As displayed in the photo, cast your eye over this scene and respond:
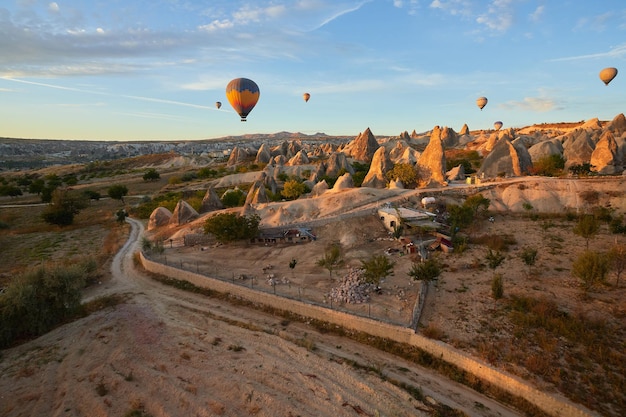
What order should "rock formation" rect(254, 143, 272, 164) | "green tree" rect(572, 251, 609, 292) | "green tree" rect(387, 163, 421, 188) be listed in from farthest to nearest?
"rock formation" rect(254, 143, 272, 164) → "green tree" rect(387, 163, 421, 188) → "green tree" rect(572, 251, 609, 292)

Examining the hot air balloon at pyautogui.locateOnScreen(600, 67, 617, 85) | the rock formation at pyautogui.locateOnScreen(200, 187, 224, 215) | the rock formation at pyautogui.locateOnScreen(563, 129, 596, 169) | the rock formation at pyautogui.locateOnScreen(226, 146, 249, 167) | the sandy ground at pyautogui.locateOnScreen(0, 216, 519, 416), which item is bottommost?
the sandy ground at pyautogui.locateOnScreen(0, 216, 519, 416)

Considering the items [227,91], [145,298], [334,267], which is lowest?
[145,298]

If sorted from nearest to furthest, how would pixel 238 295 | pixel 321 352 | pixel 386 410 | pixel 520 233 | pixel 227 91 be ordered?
pixel 386 410, pixel 321 352, pixel 238 295, pixel 520 233, pixel 227 91

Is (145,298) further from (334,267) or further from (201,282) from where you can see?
(334,267)

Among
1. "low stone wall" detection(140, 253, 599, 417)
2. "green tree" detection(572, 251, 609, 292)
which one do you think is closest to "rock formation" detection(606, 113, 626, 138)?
"green tree" detection(572, 251, 609, 292)

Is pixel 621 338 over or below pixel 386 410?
over

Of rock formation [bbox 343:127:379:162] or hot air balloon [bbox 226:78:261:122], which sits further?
rock formation [bbox 343:127:379:162]

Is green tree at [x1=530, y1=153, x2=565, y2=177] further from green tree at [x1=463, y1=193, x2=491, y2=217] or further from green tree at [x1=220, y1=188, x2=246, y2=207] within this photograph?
green tree at [x1=220, y1=188, x2=246, y2=207]

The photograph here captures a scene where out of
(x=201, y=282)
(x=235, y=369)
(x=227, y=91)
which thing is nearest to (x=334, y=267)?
(x=201, y=282)
